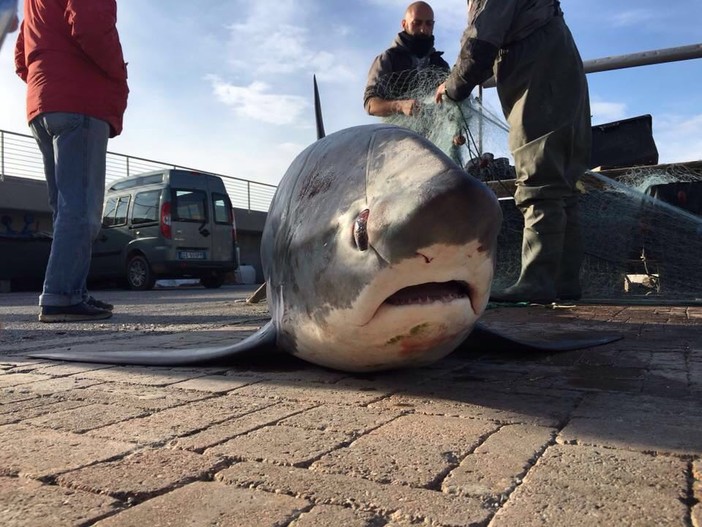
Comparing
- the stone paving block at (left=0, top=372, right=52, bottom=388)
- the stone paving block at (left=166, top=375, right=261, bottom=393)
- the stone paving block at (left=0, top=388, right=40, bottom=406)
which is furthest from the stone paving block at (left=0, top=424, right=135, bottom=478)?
the stone paving block at (left=0, top=372, right=52, bottom=388)

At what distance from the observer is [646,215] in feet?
19.8

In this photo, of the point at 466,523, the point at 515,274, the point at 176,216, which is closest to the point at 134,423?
the point at 466,523

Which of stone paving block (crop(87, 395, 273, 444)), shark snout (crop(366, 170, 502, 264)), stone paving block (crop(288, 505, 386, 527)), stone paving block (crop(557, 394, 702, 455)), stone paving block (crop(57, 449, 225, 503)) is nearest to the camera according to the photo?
stone paving block (crop(288, 505, 386, 527))

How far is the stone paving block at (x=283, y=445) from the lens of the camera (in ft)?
4.54

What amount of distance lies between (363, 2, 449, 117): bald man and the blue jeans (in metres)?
2.40

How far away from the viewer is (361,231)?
1892mm

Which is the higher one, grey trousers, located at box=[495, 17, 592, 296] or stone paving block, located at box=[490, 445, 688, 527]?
grey trousers, located at box=[495, 17, 592, 296]

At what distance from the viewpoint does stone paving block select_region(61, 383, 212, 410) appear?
1.94 m

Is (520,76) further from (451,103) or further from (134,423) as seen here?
(134,423)

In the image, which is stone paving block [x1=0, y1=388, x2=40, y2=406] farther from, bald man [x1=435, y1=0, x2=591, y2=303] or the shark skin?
bald man [x1=435, y1=0, x2=591, y2=303]

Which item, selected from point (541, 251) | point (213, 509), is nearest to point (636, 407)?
point (213, 509)

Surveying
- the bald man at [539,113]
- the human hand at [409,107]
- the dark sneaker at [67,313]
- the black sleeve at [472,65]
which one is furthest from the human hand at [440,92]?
the dark sneaker at [67,313]

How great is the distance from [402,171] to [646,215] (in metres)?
4.93

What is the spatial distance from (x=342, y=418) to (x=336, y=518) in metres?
0.66
